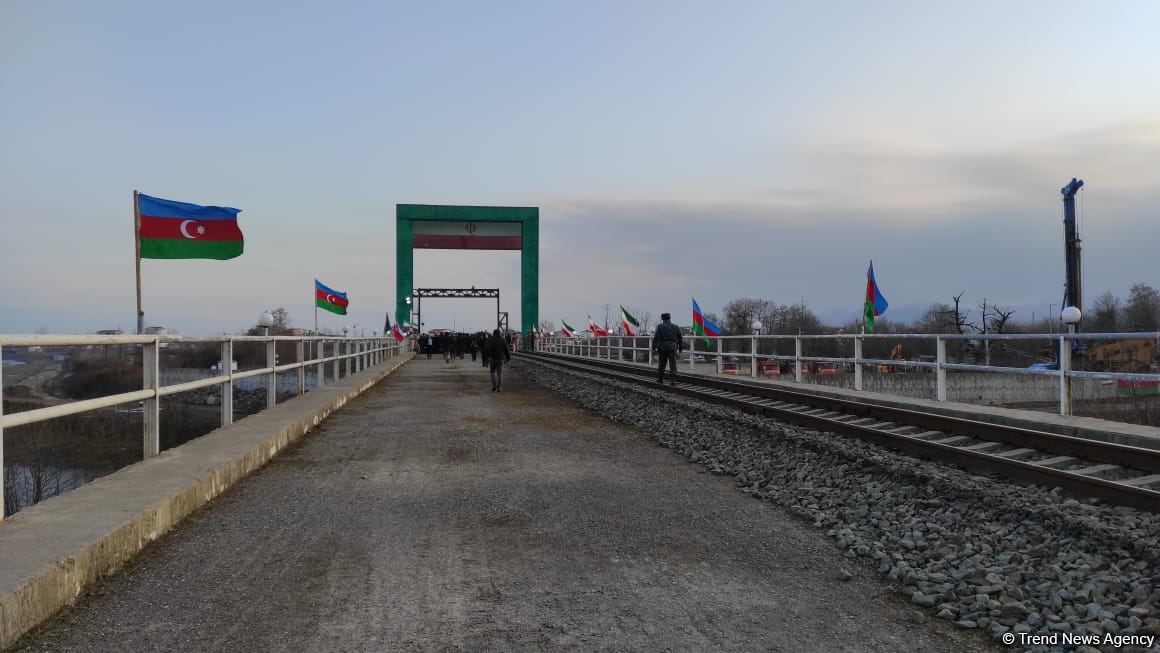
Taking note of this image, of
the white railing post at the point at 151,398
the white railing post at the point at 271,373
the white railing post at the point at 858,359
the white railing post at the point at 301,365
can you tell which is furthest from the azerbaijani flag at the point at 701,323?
the white railing post at the point at 151,398

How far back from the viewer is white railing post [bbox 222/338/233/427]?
28.0ft

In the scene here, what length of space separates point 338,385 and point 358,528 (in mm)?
11928

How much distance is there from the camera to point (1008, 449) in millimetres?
7840

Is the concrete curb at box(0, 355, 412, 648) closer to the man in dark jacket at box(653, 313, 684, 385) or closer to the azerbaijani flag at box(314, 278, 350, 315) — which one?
the man in dark jacket at box(653, 313, 684, 385)

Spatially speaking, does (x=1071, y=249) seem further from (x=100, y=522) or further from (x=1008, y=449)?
(x=100, y=522)

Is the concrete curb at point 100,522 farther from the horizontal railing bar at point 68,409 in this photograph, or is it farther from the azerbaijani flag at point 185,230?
the azerbaijani flag at point 185,230

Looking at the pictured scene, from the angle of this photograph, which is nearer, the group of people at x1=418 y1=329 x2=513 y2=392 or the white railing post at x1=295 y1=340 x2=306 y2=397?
the white railing post at x1=295 y1=340 x2=306 y2=397

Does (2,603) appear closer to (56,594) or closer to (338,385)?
(56,594)

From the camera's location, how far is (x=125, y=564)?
4309mm

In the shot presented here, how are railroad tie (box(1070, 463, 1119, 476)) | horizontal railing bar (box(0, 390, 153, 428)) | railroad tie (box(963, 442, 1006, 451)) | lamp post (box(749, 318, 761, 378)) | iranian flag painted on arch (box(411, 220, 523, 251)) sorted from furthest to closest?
iranian flag painted on arch (box(411, 220, 523, 251)) < lamp post (box(749, 318, 761, 378)) < railroad tie (box(963, 442, 1006, 451)) < railroad tie (box(1070, 463, 1119, 476)) < horizontal railing bar (box(0, 390, 153, 428))

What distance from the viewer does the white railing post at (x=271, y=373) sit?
1093 centimetres

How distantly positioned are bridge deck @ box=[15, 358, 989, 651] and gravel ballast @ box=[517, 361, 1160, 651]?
0.75 ft

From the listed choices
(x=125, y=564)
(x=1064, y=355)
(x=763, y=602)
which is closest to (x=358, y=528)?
→ (x=125, y=564)

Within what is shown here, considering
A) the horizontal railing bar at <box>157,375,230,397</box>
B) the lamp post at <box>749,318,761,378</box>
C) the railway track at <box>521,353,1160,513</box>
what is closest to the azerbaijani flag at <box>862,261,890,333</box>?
the lamp post at <box>749,318,761,378</box>
